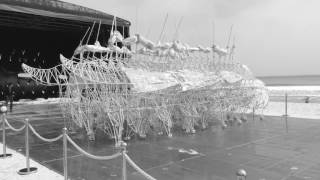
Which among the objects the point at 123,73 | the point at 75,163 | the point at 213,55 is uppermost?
the point at 213,55

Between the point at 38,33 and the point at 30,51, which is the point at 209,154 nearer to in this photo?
the point at 38,33

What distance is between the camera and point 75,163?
6520 mm

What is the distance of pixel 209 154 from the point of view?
703 centimetres

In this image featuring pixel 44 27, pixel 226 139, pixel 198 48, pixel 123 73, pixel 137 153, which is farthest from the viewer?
pixel 44 27

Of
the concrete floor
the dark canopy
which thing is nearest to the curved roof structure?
the dark canopy

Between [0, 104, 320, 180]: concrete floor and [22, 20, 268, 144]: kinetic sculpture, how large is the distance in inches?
22.9

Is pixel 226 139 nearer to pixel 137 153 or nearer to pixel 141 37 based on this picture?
pixel 137 153

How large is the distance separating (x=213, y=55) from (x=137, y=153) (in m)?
5.44

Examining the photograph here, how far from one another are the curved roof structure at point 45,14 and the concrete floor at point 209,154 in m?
11.1

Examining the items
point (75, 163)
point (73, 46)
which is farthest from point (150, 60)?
point (73, 46)

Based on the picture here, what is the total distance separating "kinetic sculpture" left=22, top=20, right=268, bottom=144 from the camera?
8.02 metres

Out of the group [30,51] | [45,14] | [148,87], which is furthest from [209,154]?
[30,51]

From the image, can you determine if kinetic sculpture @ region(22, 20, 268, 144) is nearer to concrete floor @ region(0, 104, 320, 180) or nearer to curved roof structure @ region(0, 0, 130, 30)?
concrete floor @ region(0, 104, 320, 180)

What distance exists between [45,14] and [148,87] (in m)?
14.1
